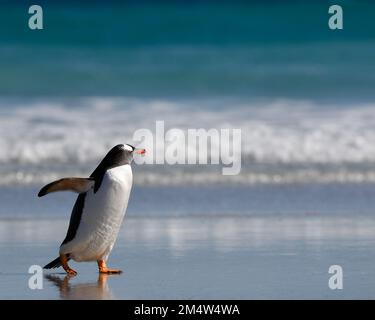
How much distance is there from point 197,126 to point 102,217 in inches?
455

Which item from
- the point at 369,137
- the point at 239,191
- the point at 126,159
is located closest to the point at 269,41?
the point at 369,137

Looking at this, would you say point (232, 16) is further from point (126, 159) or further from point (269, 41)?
point (126, 159)

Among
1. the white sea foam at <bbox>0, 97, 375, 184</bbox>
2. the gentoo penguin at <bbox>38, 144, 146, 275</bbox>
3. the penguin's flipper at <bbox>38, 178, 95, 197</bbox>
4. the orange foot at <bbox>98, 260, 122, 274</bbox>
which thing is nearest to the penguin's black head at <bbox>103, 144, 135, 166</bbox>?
the gentoo penguin at <bbox>38, 144, 146, 275</bbox>

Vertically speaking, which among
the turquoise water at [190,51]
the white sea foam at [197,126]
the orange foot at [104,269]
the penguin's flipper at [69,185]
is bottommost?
the orange foot at [104,269]

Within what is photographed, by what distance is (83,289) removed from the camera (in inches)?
224

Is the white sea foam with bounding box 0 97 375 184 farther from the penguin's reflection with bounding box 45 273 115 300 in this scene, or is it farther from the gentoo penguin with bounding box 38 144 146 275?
→ the penguin's reflection with bounding box 45 273 115 300

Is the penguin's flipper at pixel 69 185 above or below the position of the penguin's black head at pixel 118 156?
below

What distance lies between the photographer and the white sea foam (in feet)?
44.6

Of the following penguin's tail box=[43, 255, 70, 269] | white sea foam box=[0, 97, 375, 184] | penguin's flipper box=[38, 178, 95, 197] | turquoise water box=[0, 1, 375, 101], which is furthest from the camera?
turquoise water box=[0, 1, 375, 101]

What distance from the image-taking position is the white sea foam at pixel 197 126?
13.6 meters

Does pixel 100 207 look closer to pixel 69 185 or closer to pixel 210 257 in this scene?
pixel 69 185

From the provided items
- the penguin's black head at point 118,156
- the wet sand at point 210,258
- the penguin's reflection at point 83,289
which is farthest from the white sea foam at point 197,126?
the penguin's reflection at point 83,289

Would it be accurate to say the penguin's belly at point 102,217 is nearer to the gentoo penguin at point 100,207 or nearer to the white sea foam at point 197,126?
the gentoo penguin at point 100,207

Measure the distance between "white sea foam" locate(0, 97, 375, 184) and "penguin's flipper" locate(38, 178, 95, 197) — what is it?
20.3 ft
